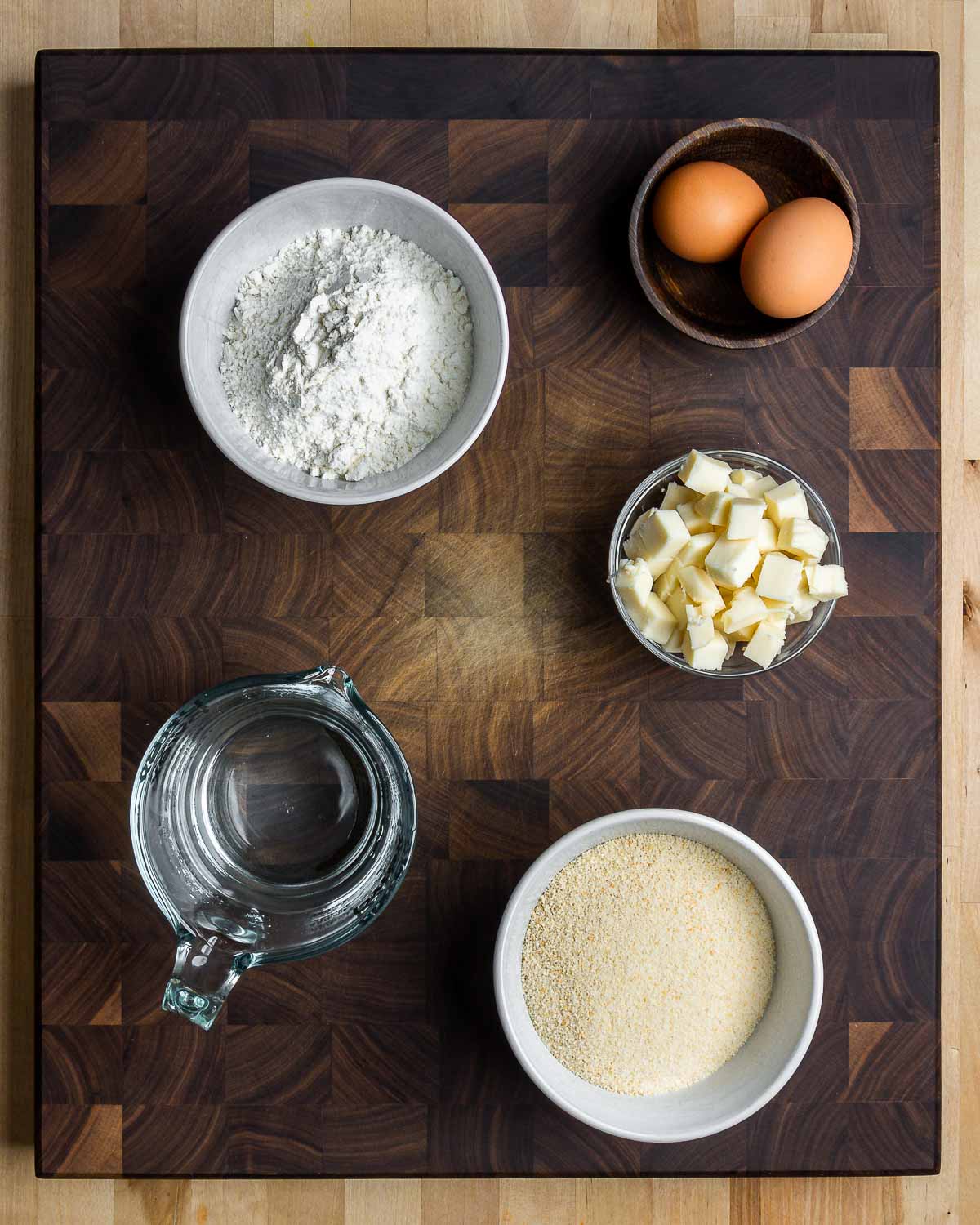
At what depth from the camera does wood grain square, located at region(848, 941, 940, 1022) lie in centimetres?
87

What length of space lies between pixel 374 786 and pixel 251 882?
0.14 m

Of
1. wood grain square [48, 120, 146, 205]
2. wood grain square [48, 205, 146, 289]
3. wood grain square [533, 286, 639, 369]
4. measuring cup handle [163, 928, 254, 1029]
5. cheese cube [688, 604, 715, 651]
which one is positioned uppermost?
wood grain square [48, 120, 146, 205]

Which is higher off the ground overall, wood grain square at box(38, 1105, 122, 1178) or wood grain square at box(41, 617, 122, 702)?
wood grain square at box(41, 617, 122, 702)

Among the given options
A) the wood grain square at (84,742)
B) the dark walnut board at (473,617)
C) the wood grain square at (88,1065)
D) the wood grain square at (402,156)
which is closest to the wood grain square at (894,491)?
the dark walnut board at (473,617)

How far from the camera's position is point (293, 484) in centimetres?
79

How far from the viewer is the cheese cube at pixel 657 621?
799mm

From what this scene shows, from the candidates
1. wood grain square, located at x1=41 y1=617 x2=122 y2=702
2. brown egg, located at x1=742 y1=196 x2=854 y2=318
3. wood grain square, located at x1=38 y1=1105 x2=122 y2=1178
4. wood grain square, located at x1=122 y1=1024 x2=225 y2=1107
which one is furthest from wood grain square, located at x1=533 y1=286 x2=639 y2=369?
wood grain square, located at x1=38 y1=1105 x2=122 y2=1178

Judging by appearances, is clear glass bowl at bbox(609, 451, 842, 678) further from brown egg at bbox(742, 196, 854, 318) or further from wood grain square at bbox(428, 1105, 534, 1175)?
wood grain square at bbox(428, 1105, 534, 1175)

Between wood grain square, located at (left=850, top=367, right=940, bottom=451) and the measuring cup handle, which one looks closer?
the measuring cup handle

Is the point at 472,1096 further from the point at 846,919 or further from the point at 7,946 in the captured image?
the point at 7,946

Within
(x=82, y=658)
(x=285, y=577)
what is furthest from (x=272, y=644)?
(x=82, y=658)

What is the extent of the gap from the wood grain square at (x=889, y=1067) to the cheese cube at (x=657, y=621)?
400mm

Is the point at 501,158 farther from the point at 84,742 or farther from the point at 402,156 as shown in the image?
Answer: the point at 84,742

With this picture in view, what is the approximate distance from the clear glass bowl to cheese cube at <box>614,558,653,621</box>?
0.01 meters
